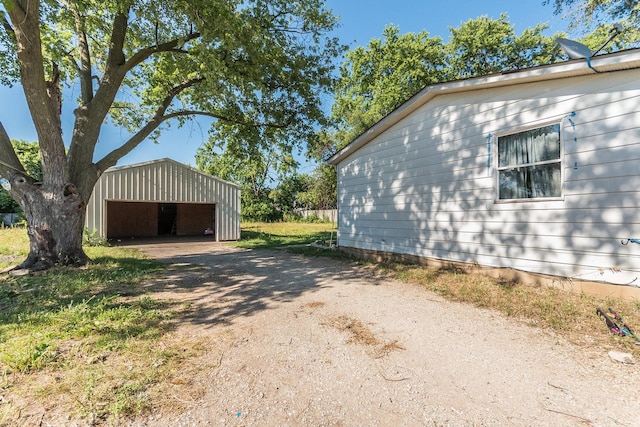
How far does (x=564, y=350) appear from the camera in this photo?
2.80 m

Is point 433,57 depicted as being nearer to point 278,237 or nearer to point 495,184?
point 278,237

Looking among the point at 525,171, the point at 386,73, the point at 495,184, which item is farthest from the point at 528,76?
the point at 386,73

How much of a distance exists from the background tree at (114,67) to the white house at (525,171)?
3.59 metres

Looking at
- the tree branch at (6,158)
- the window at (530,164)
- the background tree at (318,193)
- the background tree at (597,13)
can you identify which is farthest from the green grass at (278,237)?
the background tree at (597,13)

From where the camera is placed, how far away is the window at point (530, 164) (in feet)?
15.1

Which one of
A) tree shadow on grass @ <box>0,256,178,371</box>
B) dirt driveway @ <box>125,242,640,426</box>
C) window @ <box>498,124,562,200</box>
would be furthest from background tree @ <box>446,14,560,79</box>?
tree shadow on grass @ <box>0,256,178,371</box>

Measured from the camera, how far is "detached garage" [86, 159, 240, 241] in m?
11.8

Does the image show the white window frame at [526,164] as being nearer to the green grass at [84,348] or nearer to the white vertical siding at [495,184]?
the white vertical siding at [495,184]

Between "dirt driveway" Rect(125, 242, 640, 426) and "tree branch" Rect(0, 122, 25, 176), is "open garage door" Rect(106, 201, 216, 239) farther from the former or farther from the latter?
"dirt driveway" Rect(125, 242, 640, 426)

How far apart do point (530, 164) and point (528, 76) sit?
1.46 meters

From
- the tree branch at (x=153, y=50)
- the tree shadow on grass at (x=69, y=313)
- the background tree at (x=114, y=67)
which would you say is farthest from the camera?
the tree branch at (x=153, y=50)

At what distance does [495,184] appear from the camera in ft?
17.5

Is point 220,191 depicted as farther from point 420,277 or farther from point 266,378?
point 266,378

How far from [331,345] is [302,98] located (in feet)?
26.7
